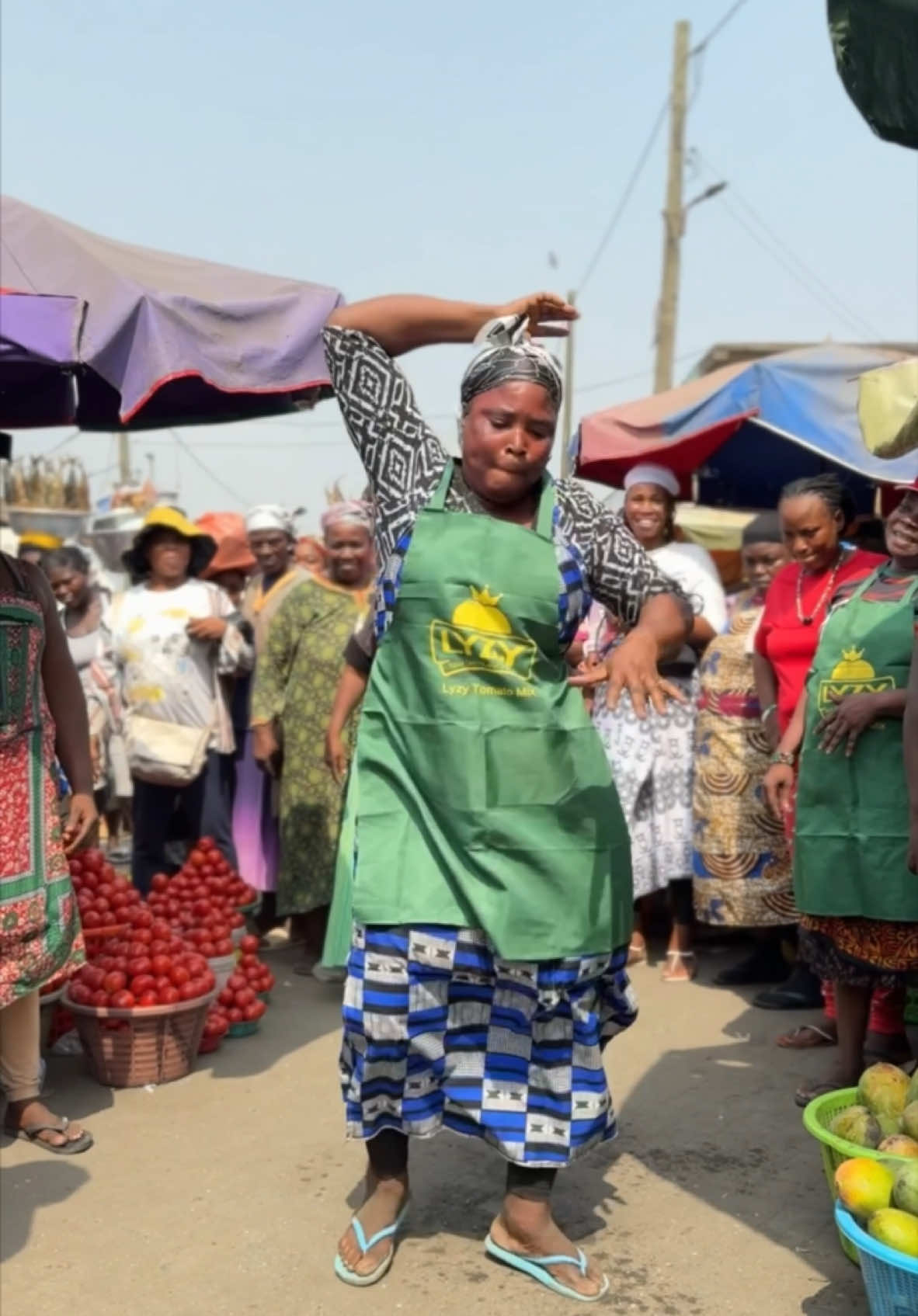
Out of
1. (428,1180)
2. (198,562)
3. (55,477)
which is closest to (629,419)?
(198,562)

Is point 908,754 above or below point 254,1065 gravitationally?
above

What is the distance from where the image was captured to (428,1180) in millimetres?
3604

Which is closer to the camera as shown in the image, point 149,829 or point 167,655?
point 167,655

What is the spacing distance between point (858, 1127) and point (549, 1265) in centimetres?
77

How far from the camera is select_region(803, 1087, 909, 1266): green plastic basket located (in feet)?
8.86

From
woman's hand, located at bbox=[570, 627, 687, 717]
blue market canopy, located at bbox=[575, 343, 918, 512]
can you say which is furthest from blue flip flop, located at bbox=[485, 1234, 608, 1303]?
blue market canopy, located at bbox=[575, 343, 918, 512]

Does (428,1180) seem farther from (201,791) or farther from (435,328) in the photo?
(201,791)

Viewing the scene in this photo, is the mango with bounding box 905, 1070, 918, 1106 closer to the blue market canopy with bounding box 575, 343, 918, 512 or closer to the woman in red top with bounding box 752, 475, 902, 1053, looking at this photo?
the woman in red top with bounding box 752, 475, 902, 1053

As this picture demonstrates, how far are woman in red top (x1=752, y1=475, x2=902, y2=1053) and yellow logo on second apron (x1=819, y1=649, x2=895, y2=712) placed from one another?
0.78m

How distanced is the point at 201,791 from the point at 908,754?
4253mm

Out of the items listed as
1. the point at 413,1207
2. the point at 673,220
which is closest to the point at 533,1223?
the point at 413,1207

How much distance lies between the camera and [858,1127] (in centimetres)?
285

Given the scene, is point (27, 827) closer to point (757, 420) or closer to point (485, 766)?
point (485, 766)

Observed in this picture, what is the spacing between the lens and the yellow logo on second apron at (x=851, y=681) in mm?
3789
